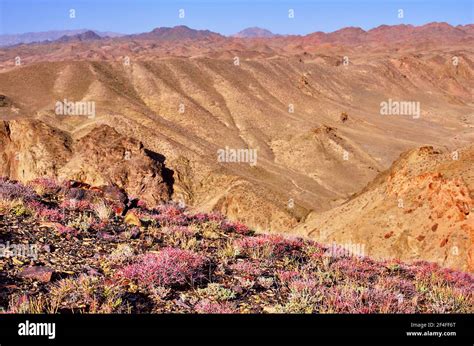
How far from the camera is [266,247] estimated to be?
896 centimetres

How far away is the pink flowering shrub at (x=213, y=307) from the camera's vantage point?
5566 mm

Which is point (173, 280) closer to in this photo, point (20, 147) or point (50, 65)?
point (20, 147)

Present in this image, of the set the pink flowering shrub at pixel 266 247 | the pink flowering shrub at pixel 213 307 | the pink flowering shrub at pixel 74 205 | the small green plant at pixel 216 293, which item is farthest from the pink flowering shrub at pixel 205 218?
the pink flowering shrub at pixel 213 307

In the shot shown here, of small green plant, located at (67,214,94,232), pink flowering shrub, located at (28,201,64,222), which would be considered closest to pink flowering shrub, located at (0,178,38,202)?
pink flowering shrub, located at (28,201,64,222)

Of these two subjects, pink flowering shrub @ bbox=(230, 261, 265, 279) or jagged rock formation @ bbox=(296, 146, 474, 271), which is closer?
pink flowering shrub @ bbox=(230, 261, 265, 279)

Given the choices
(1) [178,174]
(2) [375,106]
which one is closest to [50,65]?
(1) [178,174]

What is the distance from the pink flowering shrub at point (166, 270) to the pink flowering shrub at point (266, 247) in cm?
175

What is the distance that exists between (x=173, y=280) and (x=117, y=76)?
71505mm

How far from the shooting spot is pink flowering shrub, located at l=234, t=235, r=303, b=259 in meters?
8.71

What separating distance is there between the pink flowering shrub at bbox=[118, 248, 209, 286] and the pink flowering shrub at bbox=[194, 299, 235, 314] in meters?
0.66

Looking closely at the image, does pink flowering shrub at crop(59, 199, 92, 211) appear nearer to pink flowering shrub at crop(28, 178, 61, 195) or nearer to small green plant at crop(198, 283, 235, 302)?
pink flowering shrub at crop(28, 178, 61, 195)

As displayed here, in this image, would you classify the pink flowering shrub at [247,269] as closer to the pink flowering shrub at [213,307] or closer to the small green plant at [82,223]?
the pink flowering shrub at [213,307]
